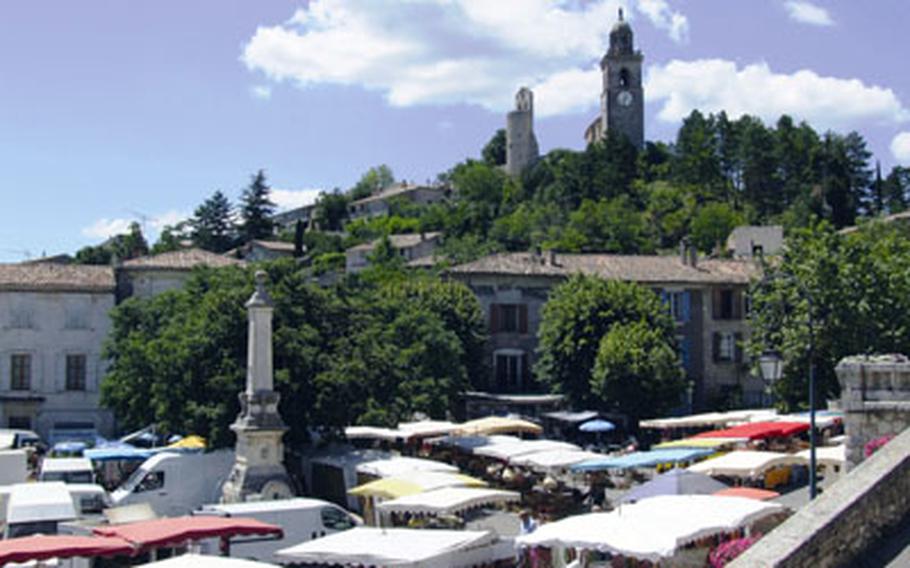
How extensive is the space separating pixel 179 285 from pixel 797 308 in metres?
29.1

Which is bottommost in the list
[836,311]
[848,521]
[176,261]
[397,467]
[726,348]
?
[397,467]

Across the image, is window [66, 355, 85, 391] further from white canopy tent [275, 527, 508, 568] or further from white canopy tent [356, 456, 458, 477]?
white canopy tent [275, 527, 508, 568]

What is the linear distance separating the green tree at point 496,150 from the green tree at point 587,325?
4505 inches

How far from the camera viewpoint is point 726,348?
53.1 metres

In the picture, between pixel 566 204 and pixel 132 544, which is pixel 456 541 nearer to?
pixel 132 544

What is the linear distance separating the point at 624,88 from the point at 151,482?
107 metres

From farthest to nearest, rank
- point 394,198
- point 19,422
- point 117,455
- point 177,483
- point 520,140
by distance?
point 520,140 → point 394,198 → point 19,422 → point 117,455 → point 177,483

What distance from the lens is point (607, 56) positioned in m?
128

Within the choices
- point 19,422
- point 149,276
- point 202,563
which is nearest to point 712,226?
point 149,276

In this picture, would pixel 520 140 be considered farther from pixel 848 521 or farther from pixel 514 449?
pixel 848 521

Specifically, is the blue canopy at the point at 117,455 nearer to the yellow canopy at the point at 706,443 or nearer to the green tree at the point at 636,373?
the yellow canopy at the point at 706,443

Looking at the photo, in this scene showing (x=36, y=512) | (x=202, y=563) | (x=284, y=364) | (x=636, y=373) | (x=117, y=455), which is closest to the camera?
(x=202, y=563)

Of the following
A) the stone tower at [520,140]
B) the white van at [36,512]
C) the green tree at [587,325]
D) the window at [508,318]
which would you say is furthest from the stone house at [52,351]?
the stone tower at [520,140]

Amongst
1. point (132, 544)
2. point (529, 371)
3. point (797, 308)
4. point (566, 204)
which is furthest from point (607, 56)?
point (132, 544)
